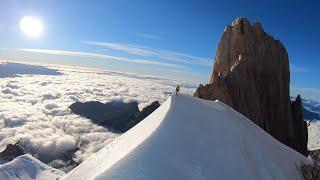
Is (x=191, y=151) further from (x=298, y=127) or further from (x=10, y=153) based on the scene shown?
(x=10, y=153)

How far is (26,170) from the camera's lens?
71.7m

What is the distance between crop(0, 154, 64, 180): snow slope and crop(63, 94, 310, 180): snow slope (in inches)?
2209

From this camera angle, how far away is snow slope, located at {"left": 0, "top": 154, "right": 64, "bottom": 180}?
6744 cm

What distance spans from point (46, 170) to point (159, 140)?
70.4m

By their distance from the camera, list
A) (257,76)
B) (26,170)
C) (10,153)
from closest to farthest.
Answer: (257,76) → (26,170) → (10,153)

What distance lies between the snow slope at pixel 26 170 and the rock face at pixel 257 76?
41.1 meters

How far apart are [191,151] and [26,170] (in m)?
65.3

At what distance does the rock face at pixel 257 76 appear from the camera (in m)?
40.2

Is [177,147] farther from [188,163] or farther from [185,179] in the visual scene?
[185,179]

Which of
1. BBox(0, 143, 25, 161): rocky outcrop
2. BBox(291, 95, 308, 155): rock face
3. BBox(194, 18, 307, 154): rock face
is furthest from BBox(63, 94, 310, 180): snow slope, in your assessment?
BBox(0, 143, 25, 161): rocky outcrop

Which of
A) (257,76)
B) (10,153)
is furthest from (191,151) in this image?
(10,153)

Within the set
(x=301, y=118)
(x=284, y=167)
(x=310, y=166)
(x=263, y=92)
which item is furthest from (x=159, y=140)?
(x=301, y=118)

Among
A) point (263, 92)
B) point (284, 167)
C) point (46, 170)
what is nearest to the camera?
point (284, 167)

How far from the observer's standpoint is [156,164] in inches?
452
